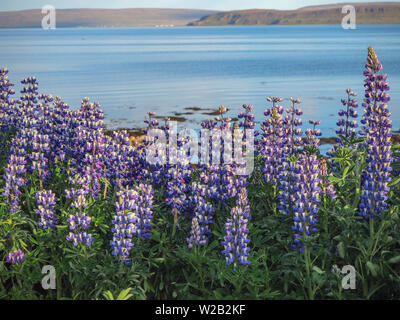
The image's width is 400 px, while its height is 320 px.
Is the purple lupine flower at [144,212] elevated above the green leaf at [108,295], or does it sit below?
above

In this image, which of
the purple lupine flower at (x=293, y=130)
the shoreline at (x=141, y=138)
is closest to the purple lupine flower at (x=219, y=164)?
the purple lupine flower at (x=293, y=130)

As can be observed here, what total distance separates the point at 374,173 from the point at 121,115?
1935 centimetres

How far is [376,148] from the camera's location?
4.33m

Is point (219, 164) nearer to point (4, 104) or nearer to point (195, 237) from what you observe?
point (195, 237)

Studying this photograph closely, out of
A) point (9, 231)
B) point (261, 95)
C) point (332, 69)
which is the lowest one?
point (9, 231)

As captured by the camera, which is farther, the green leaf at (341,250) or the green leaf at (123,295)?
the green leaf at (341,250)

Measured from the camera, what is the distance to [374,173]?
4.30m

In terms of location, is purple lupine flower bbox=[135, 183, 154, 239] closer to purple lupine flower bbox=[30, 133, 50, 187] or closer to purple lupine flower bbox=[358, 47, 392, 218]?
purple lupine flower bbox=[30, 133, 50, 187]

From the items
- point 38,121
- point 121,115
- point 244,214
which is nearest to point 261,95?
point 121,115

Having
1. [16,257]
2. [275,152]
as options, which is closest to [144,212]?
[16,257]

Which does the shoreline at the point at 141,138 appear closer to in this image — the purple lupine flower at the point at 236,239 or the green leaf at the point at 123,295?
the purple lupine flower at the point at 236,239

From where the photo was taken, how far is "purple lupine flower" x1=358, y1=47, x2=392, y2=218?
4.26m

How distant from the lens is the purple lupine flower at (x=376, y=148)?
426 cm
